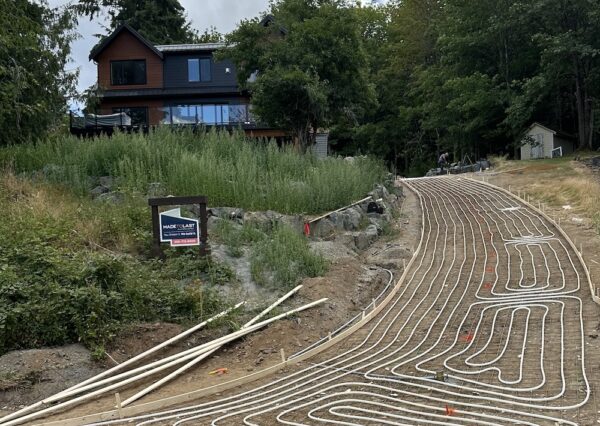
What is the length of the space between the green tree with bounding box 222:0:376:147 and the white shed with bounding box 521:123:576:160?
10081 mm

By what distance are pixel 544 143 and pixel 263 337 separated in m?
21.2

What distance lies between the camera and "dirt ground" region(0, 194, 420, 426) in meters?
5.74

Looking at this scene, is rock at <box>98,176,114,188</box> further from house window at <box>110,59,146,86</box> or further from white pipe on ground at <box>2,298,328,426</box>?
house window at <box>110,59,146,86</box>

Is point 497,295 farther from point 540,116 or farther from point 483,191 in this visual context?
point 540,116

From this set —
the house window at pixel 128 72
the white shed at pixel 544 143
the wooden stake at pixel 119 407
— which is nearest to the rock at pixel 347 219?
the wooden stake at pixel 119 407

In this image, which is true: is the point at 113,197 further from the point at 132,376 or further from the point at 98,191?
the point at 132,376

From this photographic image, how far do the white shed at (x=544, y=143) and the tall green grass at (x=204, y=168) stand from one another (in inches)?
552

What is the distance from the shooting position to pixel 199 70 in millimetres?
27078

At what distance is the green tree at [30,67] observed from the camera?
12648 mm

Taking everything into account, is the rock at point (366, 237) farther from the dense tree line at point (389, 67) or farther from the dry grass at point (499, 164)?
the dry grass at point (499, 164)

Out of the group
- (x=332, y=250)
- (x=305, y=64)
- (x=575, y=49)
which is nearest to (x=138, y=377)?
(x=332, y=250)

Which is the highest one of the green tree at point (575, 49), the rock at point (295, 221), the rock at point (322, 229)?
the green tree at point (575, 49)

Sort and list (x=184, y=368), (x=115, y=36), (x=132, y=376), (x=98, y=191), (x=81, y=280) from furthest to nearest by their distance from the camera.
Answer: (x=115, y=36), (x=98, y=191), (x=81, y=280), (x=184, y=368), (x=132, y=376)

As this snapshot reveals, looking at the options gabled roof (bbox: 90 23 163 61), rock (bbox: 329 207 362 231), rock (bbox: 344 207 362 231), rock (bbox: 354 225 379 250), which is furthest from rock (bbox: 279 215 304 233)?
gabled roof (bbox: 90 23 163 61)
